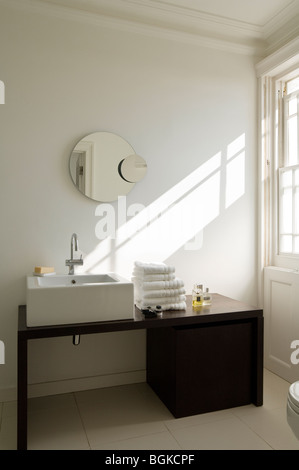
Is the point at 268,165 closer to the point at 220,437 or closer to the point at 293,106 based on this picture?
the point at 293,106

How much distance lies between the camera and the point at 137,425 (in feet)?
7.02

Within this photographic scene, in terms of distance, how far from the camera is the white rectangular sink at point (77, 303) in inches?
75.9

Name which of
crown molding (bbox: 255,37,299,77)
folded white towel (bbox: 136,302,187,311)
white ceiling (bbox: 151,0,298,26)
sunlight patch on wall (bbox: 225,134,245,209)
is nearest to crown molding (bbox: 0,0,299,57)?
white ceiling (bbox: 151,0,298,26)

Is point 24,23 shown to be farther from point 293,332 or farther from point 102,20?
point 293,332

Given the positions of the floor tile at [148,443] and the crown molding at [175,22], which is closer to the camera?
the floor tile at [148,443]

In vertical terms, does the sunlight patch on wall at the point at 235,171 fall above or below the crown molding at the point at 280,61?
below

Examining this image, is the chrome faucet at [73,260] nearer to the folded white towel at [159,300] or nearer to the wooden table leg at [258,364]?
the folded white towel at [159,300]

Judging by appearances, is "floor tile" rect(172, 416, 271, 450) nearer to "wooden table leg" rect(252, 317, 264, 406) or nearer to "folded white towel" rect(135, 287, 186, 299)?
"wooden table leg" rect(252, 317, 264, 406)

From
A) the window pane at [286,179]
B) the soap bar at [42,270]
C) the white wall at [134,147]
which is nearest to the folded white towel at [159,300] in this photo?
the white wall at [134,147]

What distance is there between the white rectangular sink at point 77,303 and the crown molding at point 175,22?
1.75 m
